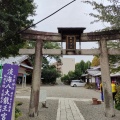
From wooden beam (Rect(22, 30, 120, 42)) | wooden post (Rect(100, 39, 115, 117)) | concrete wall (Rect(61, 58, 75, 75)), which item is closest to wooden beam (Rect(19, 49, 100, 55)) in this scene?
wooden post (Rect(100, 39, 115, 117))

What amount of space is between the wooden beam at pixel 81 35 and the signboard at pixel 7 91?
4.97m

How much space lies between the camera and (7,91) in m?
6.68

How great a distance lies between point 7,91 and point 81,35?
6373 mm

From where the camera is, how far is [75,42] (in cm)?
1186

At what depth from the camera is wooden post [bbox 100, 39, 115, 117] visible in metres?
11.0

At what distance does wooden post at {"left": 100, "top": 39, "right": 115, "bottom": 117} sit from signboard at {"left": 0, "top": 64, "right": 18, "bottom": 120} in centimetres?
569

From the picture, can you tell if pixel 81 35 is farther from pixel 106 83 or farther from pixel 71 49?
pixel 106 83

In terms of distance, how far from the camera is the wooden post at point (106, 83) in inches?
432

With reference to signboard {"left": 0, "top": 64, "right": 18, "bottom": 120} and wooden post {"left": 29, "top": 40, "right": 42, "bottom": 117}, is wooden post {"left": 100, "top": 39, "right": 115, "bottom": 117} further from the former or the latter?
signboard {"left": 0, "top": 64, "right": 18, "bottom": 120}

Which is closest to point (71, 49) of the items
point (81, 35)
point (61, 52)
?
point (61, 52)

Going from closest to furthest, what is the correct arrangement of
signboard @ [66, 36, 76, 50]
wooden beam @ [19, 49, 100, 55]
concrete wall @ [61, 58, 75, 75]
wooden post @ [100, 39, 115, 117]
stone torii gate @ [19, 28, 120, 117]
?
1. wooden post @ [100, 39, 115, 117]
2. stone torii gate @ [19, 28, 120, 117]
3. wooden beam @ [19, 49, 100, 55]
4. signboard @ [66, 36, 76, 50]
5. concrete wall @ [61, 58, 75, 75]

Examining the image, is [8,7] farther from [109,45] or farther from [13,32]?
[109,45]

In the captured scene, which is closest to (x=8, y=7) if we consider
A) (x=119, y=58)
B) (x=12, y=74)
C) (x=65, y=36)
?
(x=65, y=36)

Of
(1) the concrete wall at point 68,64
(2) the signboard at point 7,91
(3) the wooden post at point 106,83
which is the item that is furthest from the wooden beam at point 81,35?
(1) the concrete wall at point 68,64
